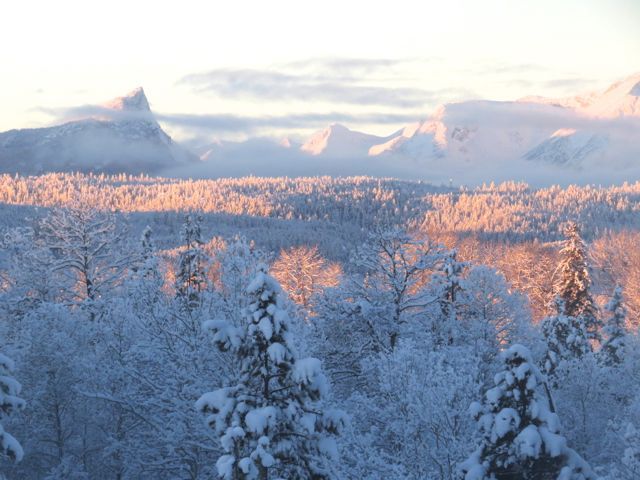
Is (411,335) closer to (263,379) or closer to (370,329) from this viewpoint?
(370,329)

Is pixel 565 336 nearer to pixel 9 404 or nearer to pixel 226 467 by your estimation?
pixel 226 467

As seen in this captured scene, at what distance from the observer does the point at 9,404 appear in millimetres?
13617

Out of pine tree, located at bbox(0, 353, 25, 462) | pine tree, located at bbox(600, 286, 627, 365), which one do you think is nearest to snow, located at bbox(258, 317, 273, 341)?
pine tree, located at bbox(0, 353, 25, 462)

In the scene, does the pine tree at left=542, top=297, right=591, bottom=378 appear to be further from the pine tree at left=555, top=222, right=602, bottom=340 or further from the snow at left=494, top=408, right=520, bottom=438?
the snow at left=494, top=408, right=520, bottom=438

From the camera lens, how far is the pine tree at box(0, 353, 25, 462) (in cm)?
1300

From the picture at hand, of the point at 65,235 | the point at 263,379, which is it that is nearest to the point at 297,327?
the point at 263,379

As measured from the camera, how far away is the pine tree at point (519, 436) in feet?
43.6

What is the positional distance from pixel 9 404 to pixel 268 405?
5340 mm

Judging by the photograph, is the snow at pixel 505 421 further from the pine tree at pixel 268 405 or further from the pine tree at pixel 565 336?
the pine tree at pixel 565 336

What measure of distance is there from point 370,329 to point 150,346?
374 inches

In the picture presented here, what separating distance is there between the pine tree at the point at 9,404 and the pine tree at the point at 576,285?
35.2m

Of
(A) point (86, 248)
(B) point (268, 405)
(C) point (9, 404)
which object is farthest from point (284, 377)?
(A) point (86, 248)

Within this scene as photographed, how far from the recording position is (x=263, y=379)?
13.1 m

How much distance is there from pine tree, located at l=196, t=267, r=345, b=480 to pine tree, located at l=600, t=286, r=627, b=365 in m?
28.6
